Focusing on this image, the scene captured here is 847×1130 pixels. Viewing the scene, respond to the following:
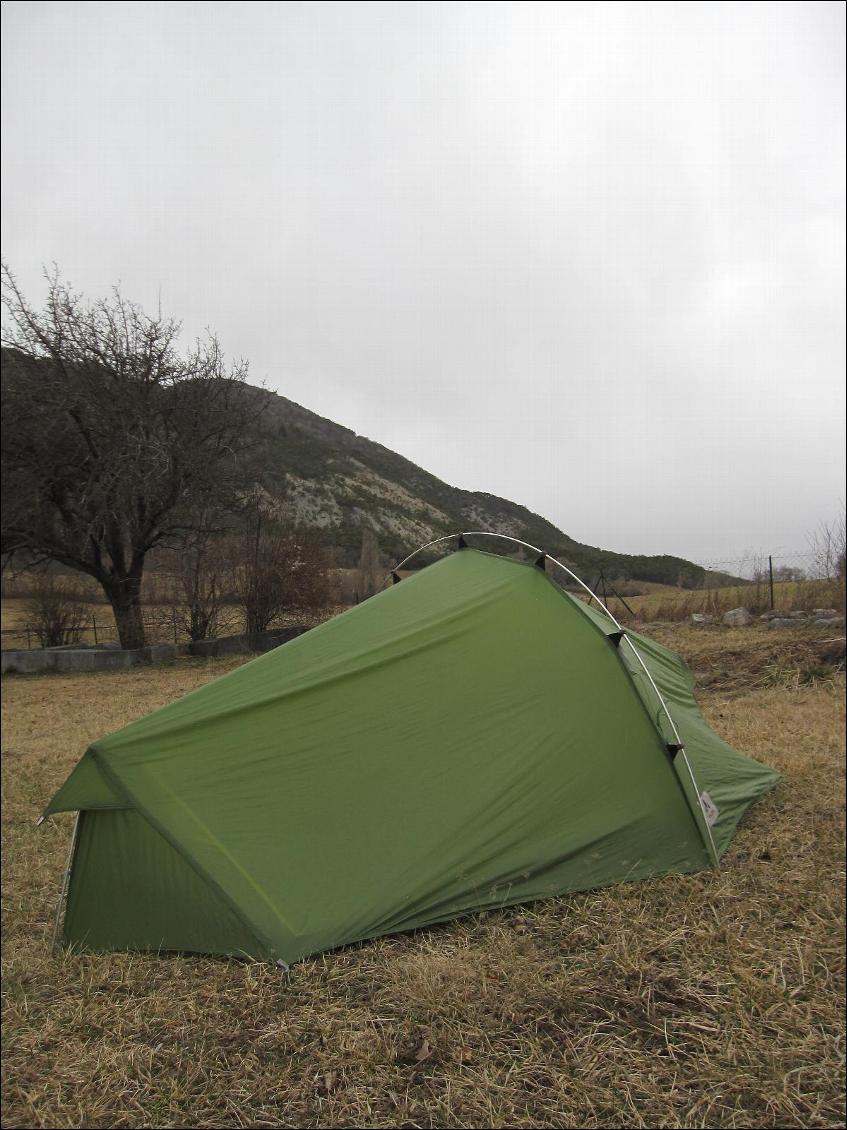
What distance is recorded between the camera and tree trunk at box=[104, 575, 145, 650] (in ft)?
50.2

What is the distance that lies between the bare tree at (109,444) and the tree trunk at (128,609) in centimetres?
2

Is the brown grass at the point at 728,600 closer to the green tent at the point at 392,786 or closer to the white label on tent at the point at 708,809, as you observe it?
the white label on tent at the point at 708,809

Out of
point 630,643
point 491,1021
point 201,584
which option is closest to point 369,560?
point 201,584

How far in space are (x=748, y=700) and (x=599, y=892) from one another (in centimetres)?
453

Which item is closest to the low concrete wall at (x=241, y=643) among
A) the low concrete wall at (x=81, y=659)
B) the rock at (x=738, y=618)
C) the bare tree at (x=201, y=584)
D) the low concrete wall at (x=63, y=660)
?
the low concrete wall at (x=81, y=659)

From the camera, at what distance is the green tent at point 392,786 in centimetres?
266

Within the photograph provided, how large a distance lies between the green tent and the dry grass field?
0.15m

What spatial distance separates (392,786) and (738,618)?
36.3 ft

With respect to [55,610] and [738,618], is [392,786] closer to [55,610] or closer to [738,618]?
[738,618]

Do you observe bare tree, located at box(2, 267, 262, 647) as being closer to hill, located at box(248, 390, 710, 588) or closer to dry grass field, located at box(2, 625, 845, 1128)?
hill, located at box(248, 390, 710, 588)

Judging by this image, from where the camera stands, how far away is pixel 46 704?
9.80m

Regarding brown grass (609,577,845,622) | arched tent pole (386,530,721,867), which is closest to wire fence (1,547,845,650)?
brown grass (609,577,845,622)

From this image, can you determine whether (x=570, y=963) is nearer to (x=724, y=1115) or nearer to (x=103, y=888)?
(x=724, y=1115)

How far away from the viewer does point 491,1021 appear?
2.19m
